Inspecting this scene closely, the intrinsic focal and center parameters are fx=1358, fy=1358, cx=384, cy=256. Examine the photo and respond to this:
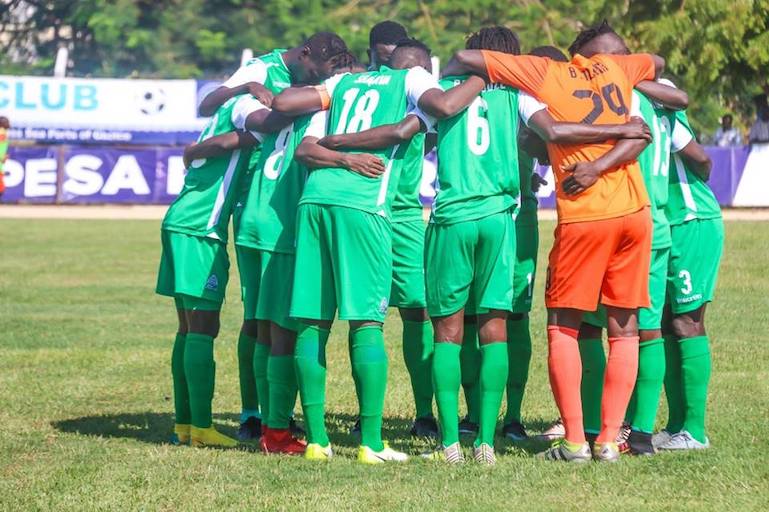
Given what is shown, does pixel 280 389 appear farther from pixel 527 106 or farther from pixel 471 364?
pixel 527 106

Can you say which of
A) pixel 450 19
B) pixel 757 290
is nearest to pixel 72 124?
pixel 450 19

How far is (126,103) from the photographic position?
104ft

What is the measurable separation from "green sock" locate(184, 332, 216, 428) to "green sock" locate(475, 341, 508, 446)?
177 cm

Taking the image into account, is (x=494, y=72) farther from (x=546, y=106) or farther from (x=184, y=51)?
(x=184, y=51)

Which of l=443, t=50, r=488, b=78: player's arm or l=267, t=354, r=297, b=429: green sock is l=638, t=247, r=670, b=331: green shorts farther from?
l=267, t=354, r=297, b=429: green sock

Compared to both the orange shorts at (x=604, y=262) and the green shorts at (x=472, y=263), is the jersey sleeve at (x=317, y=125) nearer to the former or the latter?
the green shorts at (x=472, y=263)

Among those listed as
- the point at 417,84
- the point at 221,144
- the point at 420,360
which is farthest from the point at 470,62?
the point at 420,360

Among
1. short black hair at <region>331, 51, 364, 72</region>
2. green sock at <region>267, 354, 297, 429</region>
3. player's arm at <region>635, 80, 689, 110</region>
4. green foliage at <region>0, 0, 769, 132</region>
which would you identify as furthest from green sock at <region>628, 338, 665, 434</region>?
green foliage at <region>0, 0, 769, 132</region>

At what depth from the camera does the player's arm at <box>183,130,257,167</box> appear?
8016 mm

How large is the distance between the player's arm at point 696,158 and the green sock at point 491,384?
4.97 feet

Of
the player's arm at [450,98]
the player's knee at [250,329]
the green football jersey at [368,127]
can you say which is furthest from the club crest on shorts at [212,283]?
the player's arm at [450,98]

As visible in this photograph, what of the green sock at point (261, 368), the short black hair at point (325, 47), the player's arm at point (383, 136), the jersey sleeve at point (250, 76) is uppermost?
the short black hair at point (325, 47)

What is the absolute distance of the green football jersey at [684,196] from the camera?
25.1 ft

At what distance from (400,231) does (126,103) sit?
2455 centimetres
